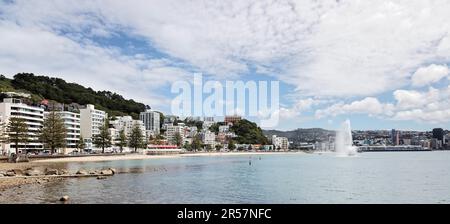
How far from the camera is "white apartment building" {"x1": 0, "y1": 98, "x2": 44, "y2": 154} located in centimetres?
9888

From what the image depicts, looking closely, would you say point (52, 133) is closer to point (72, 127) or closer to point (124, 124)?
point (72, 127)

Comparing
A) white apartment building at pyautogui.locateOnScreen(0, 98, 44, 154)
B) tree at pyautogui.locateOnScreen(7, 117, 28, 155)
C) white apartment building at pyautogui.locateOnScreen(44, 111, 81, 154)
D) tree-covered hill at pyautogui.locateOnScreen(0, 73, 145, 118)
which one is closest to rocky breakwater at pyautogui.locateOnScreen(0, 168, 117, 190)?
tree at pyautogui.locateOnScreen(7, 117, 28, 155)

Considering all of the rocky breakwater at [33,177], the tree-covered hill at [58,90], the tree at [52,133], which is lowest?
the rocky breakwater at [33,177]

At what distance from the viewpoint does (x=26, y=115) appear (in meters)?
106

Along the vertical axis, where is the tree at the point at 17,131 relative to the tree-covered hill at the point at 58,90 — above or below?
below

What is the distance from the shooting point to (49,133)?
82.2 meters

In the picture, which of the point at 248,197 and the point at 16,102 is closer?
the point at 248,197

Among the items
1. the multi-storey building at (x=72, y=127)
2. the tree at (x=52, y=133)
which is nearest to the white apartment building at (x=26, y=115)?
the multi-storey building at (x=72, y=127)

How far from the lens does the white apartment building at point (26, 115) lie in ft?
324

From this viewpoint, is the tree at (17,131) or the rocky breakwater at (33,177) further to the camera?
the tree at (17,131)

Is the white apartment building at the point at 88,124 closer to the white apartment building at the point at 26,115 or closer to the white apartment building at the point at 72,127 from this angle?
the white apartment building at the point at 72,127
